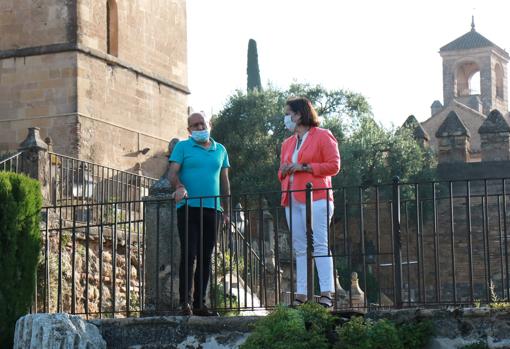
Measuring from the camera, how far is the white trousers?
10773 millimetres

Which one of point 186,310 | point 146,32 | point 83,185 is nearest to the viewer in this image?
point 186,310

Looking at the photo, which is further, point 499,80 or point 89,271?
point 499,80

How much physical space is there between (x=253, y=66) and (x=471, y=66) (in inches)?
1316

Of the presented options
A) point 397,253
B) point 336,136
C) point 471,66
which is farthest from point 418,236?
point 471,66

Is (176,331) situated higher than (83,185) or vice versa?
(83,185)

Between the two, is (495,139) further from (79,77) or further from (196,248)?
(196,248)

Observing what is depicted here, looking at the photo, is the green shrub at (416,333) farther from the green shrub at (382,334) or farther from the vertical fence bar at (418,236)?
the vertical fence bar at (418,236)

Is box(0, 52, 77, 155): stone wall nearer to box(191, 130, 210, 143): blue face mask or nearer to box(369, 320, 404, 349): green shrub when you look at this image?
box(191, 130, 210, 143): blue face mask

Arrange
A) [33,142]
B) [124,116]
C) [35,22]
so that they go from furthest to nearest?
1. [124,116]
2. [35,22]
3. [33,142]

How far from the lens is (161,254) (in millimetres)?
12203

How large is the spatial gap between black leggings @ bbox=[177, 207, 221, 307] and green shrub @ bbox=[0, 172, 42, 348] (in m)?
1.69

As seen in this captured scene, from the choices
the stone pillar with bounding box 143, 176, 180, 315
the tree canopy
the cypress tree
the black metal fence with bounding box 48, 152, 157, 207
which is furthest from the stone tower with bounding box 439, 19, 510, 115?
the stone pillar with bounding box 143, 176, 180, 315

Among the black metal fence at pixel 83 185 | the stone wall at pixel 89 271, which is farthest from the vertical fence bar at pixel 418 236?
the black metal fence at pixel 83 185

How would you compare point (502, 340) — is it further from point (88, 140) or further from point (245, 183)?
point (245, 183)
